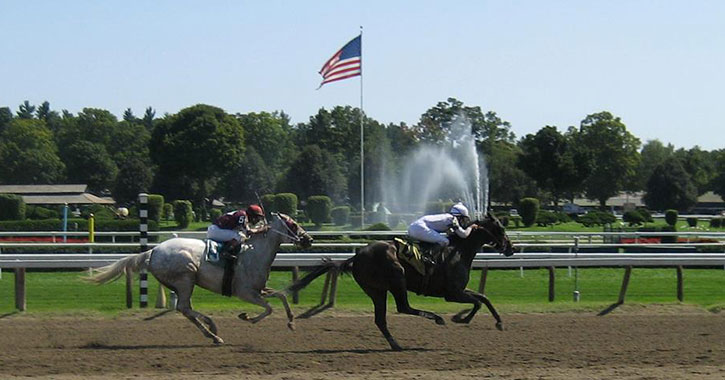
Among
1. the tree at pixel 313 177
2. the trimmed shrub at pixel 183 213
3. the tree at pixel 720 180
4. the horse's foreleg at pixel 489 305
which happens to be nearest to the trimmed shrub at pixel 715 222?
the tree at pixel 313 177

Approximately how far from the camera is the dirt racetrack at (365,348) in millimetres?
7891

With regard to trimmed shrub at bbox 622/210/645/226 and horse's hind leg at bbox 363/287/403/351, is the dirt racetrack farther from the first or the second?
trimmed shrub at bbox 622/210/645/226

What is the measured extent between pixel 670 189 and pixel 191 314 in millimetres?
55475

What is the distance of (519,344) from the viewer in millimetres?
9555

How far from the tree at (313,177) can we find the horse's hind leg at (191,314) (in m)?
50.0

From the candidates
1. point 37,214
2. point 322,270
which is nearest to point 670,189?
point 37,214

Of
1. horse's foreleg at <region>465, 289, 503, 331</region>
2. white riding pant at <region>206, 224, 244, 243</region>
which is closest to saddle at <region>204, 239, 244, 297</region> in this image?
white riding pant at <region>206, 224, 244, 243</region>

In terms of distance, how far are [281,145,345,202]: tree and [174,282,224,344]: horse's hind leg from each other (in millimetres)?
50022

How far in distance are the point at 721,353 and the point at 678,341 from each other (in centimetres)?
85

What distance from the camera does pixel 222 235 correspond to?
10352 mm

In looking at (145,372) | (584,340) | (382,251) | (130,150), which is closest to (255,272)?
(382,251)

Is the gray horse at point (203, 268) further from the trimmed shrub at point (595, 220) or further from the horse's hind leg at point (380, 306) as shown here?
the trimmed shrub at point (595, 220)

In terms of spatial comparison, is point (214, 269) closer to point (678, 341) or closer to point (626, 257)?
point (678, 341)

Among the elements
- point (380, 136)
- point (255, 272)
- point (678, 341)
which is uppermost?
point (380, 136)
